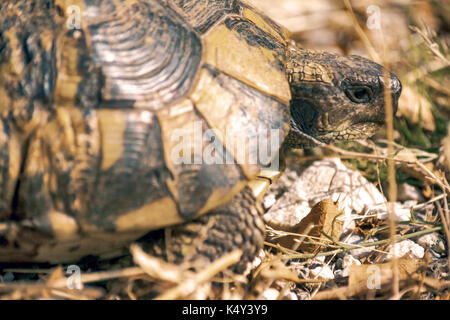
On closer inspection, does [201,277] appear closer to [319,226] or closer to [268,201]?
[319,226]

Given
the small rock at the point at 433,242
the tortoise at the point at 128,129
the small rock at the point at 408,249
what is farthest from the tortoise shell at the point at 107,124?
the small rock at the point at 433,242

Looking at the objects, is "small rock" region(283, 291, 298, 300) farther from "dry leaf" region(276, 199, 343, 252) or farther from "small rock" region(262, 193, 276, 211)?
"small rock" region(262, 193, 276, 211)

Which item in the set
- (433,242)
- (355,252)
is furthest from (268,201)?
(433,242)

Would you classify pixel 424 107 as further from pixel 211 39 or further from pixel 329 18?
pixel 211 39
